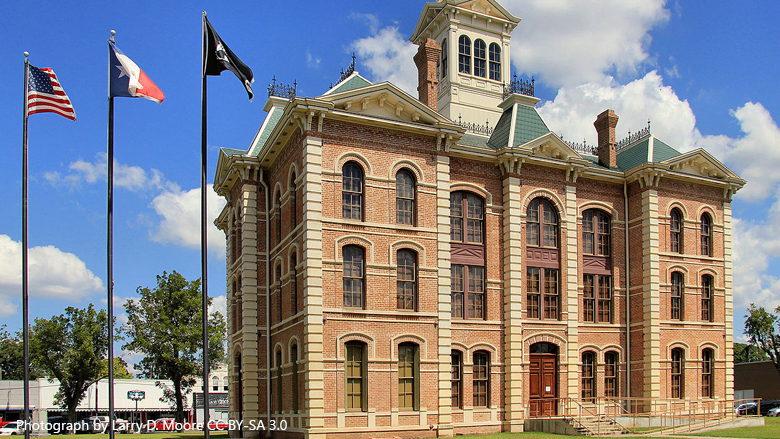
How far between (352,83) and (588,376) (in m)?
16.4

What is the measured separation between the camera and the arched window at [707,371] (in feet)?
113

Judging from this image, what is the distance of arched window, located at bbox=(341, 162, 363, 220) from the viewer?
27219 millimetres

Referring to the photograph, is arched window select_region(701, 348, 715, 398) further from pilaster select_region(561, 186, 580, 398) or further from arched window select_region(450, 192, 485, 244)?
arched window select_region(450, 192, 485, 244)

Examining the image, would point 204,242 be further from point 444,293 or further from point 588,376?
point 588,376

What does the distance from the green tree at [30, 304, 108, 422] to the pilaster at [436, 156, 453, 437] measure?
124 ft

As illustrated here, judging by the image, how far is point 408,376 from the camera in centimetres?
2703

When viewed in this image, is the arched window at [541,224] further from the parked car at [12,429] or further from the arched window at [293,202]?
the parked car at [12,429]

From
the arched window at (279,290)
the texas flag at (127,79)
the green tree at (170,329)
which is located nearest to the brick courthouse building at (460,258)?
the arched window at (279,290)

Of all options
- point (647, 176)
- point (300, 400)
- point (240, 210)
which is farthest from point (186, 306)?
point (647, 176)

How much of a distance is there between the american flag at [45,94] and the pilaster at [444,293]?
13565mm

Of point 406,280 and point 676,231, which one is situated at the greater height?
point 676,231

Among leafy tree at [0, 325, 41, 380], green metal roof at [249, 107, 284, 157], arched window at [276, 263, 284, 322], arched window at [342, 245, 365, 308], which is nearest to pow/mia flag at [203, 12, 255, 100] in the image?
arched window at [342, 245, 365, 308]

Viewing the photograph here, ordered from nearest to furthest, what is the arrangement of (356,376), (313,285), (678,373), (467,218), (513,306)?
(313,285)
(356,376)
(513,306)
(467,218)
(678,373)

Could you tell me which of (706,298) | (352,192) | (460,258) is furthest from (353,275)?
(706,298)
